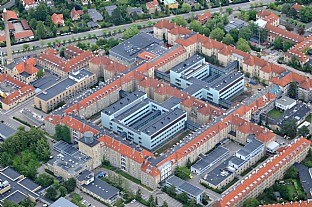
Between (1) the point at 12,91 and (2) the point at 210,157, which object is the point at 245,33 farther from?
(1) the point at 12,91

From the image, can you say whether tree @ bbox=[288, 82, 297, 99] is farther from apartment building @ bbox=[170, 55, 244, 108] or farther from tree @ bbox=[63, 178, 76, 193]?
tree @ bbox=[63, 178, 76, 193]

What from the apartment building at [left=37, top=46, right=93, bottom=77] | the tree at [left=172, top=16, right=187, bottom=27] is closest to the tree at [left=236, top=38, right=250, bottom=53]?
the tree at [left=172, top=16, right=187, bottom=27]

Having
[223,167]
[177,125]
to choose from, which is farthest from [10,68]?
[223,167]

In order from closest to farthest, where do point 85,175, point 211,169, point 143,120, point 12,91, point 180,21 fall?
point 85,175 → point 211,169 → point 143,120 → point 12,91 → point 180,21

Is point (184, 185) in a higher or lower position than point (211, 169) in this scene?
higher

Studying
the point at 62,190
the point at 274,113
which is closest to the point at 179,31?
the point at 274,113

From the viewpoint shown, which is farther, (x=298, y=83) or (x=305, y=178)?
(x=298, y=83)
